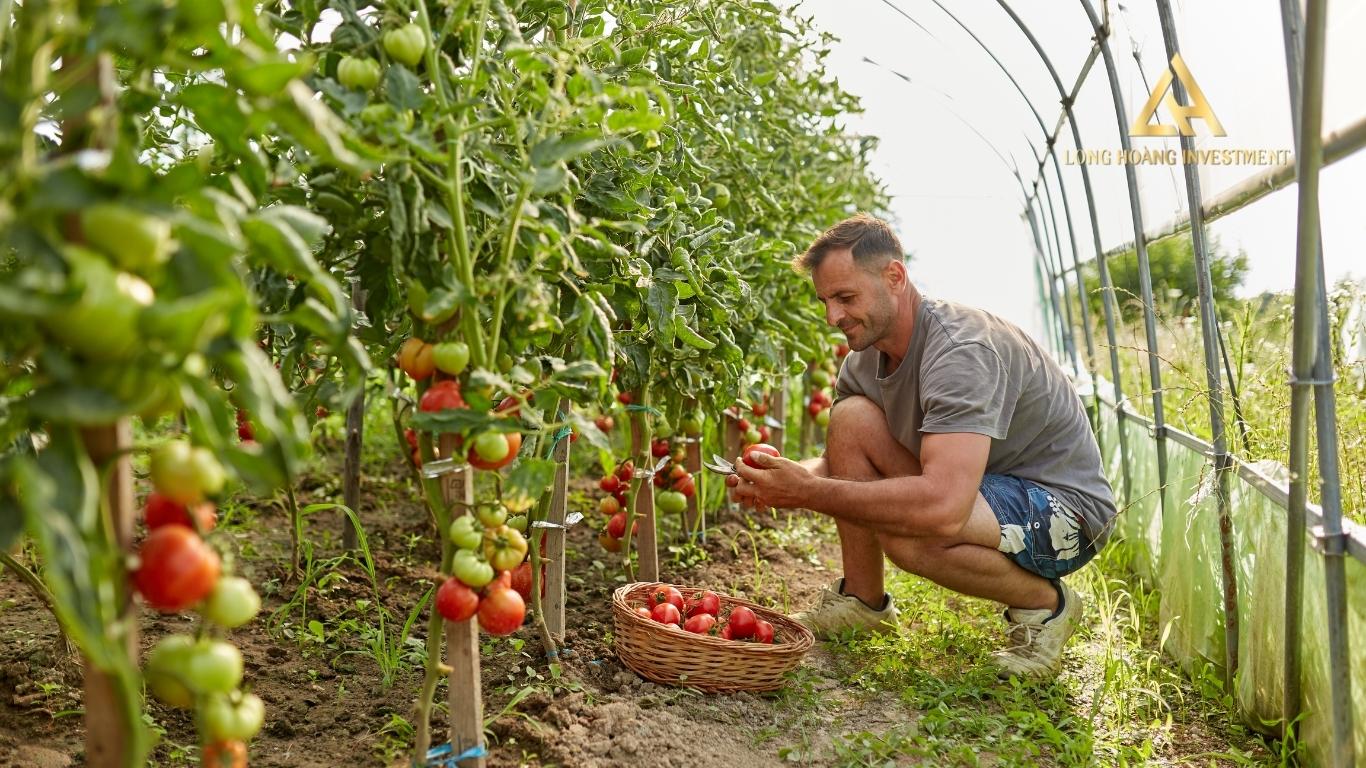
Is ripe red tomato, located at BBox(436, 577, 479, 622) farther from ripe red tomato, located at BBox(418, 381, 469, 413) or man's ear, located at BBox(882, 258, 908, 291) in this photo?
man's ear, located at BBox(882, 258, 908, 291)

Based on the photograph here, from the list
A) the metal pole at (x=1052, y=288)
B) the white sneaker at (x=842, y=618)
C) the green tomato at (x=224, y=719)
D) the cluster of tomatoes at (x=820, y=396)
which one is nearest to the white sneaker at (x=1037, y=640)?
the white sneaker at (x=842, y=618)

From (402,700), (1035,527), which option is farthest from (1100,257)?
(402,700)

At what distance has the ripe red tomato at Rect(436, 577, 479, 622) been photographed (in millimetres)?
1491

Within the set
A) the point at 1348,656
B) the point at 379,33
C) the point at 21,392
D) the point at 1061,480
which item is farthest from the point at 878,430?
the point at 21,392

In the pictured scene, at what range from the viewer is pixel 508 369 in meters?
1.66

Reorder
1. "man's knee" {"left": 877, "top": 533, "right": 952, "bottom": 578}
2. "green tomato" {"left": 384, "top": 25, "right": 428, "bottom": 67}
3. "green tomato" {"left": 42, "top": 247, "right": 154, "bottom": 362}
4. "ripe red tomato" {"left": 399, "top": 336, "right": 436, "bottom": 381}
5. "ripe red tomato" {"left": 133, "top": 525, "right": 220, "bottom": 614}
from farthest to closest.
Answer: "man's knee" {"left": 877, "top": 533, "right": 952, "bottom": 578}
"ripe red tomato" {"left": 399, "top": 336, "right": 436, "bottom": 381}
"green tomato" {"left": 384, "top": 25, "right": 428, "bottom": 67}
"ripe red tomato" {"left": 133, "top": 525, "right": 220, "bottom": 614}
"green tomato" {"left": 42, "top": 247, "right": 154, "bottom": 362}

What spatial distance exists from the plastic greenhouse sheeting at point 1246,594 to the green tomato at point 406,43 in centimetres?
183

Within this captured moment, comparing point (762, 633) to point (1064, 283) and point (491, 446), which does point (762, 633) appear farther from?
point (1064, 283)

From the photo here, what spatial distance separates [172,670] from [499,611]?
0.58 meters

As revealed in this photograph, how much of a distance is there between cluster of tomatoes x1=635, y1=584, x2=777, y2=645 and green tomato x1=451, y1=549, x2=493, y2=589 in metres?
0.84

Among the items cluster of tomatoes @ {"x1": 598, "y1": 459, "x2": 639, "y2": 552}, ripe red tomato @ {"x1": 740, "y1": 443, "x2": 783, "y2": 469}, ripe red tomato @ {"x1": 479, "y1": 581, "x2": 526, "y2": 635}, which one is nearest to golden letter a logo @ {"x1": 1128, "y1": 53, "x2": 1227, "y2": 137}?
ripe red tomato @ {"x1": 740, "y1": 443, "x2": 783, "y2": 469}

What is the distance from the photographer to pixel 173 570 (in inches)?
37.2

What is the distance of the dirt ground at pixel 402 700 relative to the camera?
1884mm

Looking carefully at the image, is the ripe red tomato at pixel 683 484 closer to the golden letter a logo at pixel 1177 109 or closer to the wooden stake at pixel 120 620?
the golden letter a logo at pixel 1177 109
